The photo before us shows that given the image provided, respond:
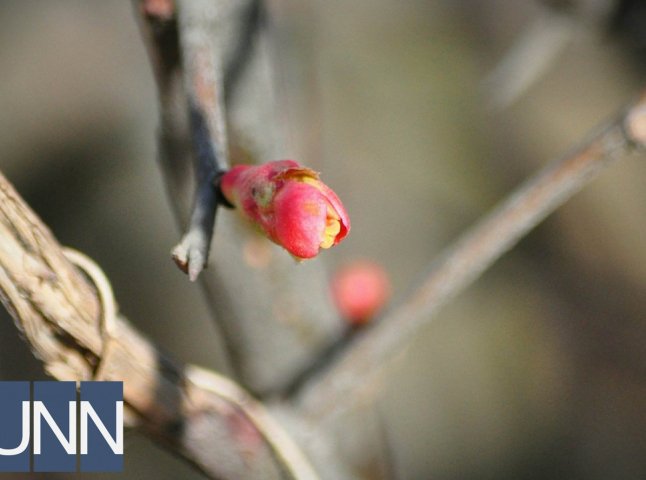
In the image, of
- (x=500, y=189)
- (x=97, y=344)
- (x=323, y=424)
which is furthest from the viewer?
(x=500, y=189)

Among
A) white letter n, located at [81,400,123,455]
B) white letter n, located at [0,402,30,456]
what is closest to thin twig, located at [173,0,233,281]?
white letter n, located at [81,400,123,455]

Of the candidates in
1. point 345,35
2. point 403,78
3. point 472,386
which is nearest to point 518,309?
point 472,386

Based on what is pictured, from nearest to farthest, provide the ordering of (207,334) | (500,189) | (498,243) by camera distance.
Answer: (498,243) < (207,334) < (500,189)

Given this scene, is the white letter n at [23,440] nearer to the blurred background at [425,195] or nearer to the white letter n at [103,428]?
the white letter n at [103,428]

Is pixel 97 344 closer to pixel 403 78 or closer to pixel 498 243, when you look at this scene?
pixel 498 243

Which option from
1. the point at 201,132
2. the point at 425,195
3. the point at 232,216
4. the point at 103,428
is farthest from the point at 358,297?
the point at 425,195

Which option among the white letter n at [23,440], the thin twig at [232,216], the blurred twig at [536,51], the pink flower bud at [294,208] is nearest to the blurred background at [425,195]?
the blurred twig at [536,51]

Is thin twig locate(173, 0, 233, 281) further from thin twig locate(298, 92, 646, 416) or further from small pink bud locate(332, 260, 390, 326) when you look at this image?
small pink bud locate(332, 260, 390, 326)
